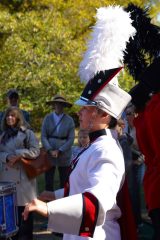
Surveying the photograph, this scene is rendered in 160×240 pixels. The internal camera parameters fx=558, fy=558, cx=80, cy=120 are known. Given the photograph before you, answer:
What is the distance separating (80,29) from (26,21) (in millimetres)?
2528

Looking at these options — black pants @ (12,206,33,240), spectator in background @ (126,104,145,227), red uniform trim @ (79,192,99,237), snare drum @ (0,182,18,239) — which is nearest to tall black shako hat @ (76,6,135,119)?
red uniform trim @ (79,192,99,237)

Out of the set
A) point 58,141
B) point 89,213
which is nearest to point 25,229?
point 58,141

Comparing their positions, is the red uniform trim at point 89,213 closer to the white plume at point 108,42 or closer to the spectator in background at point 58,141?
the white plume at point 108,42

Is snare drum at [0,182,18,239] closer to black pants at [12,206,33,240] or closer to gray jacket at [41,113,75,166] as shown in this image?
black pants at [12,206,33,240]

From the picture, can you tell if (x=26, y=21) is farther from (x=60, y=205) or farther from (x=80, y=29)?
(x=60, y=205)

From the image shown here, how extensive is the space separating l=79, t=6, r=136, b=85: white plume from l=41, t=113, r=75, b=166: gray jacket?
5.46m

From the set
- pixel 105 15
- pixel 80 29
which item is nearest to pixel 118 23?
pixel 105 15

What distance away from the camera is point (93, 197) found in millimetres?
2656

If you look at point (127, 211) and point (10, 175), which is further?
point (10, 175)

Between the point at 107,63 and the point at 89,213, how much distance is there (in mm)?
940

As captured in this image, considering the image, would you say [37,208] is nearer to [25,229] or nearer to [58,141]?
[25,229]

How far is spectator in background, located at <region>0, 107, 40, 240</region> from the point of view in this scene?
6.54 metres

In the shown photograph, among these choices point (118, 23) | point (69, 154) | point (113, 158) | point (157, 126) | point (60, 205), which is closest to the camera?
point (60, 205)

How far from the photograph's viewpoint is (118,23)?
3191 mm
